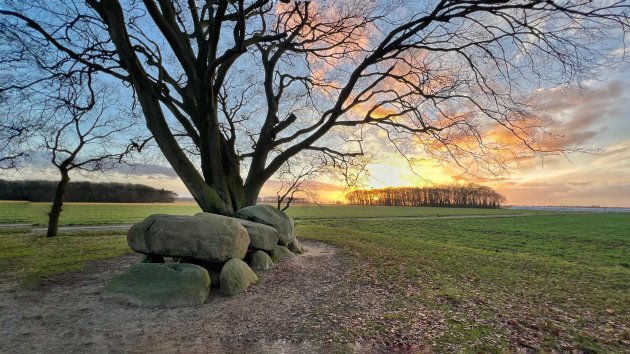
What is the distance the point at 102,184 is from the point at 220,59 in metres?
75.2

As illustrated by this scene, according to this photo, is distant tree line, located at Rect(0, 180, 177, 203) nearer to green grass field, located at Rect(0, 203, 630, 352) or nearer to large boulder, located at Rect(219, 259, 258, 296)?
green grass field, located at Rect(0, 203, 630, 352)

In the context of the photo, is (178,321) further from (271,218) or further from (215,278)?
(271,218)

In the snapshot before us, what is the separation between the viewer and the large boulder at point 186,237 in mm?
7465

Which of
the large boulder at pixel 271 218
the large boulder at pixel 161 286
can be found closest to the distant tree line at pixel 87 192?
the large boulder at pixel 271 218

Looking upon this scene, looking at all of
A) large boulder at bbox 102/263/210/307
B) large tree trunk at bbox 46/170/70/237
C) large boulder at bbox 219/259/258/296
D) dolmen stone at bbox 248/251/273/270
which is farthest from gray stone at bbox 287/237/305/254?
large tree trunk at bbox 46/170/70/237

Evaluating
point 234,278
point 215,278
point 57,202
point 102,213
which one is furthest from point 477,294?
point 102,213

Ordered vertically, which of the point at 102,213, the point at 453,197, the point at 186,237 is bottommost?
the point at 102,213

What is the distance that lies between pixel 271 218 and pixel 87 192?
243 ft

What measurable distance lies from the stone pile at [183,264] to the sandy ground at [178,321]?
0.87 ft

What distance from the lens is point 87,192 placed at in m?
69.4

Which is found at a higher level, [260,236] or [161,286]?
[260,236]

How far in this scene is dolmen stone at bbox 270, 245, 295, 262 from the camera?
10393mm

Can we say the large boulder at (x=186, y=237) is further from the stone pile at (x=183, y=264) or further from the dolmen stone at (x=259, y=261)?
the dolmen stone at (x=259, y=261)

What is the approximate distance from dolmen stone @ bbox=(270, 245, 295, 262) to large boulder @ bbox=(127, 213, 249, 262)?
254cm
